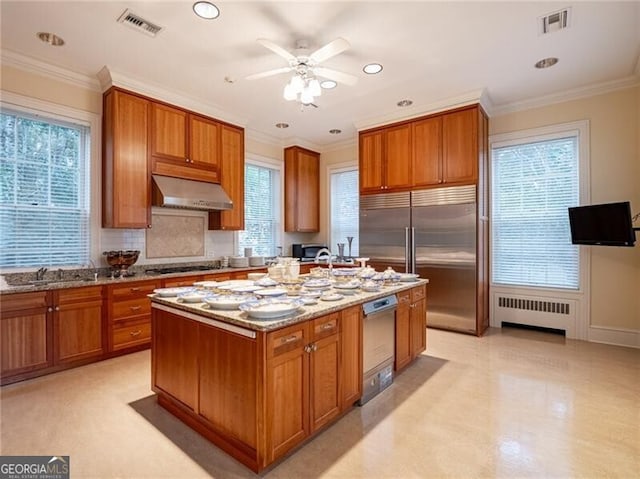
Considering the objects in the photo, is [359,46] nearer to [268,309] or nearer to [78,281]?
[268,309]

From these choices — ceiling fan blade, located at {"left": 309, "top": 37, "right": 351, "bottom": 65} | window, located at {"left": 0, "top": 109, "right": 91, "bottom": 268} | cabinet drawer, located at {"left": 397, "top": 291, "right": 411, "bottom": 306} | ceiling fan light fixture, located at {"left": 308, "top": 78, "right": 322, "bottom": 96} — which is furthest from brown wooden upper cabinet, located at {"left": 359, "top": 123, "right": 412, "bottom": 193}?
window, located at {"left": 0, "top": 109, "right": 91, "bottom": 268}

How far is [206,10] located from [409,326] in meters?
3.35

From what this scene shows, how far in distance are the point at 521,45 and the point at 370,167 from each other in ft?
8.00

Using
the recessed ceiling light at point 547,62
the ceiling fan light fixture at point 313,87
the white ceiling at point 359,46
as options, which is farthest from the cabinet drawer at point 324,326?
the recessed ceiling light at point 547,62

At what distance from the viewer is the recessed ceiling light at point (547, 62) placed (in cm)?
349

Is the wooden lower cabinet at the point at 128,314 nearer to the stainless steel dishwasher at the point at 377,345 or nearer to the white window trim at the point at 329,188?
the stainless steel dishwasher at the point at 377,345

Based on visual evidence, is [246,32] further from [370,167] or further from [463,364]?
[463,364]

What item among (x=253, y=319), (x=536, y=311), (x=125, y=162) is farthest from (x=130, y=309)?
(x=536, y=311)

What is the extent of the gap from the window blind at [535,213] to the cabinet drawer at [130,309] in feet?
15.5

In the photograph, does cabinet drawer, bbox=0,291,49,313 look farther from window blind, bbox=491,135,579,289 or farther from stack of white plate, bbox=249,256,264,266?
window blind, bbox=491,135,579,289

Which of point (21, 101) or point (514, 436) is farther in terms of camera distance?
Answer: point (21, 101)

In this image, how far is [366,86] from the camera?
411 centimetres

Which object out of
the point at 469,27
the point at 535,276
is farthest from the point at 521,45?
the point at 535,276

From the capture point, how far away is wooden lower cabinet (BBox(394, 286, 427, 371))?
3072 mm
